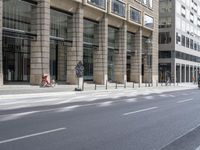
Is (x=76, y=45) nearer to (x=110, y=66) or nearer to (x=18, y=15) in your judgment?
(x=18, y=15)

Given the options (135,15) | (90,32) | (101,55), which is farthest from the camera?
(135,15)

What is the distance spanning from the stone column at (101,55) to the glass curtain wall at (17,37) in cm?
978

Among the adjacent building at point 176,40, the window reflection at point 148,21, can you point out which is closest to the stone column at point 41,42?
the window reflection at point 148,21

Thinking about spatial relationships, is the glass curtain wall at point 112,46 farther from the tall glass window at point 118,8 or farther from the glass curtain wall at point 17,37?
the glass curtain wall at point 17,37

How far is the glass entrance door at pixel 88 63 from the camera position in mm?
60219

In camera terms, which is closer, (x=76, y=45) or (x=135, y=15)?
(x=76, y=45)

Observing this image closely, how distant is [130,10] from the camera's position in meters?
62.9

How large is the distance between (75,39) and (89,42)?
28.7ft

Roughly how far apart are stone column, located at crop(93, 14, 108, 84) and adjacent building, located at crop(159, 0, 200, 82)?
32384mm

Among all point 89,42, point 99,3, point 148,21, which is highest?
point 148,21

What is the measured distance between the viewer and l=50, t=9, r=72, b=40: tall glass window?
48.5 metres

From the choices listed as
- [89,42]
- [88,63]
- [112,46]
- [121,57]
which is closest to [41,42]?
[89,42]

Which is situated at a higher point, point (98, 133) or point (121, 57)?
point (121, 57)

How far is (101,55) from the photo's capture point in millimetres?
55031
